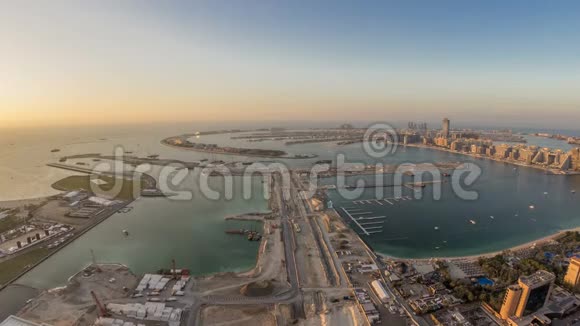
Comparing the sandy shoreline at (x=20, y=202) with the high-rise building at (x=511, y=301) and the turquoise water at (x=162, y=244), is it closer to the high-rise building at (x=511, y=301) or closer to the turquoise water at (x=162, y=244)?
the turquoise water at (x=162, y=244)

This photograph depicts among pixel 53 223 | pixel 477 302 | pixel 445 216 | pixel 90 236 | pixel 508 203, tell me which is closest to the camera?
pixel 477 302

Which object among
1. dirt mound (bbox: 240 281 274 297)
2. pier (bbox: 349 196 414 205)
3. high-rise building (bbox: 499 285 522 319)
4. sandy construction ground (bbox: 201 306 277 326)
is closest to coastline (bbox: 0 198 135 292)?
sandy construction ground (bbox: 201 306 277 326)

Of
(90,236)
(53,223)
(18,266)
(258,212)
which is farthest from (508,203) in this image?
(53,223)

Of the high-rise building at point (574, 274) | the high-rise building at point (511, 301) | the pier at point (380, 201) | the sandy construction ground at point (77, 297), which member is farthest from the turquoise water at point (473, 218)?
the sandy construction ground at point (77, 297)

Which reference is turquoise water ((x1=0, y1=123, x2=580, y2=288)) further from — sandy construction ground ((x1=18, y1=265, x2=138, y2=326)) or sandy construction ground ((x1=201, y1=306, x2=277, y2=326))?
sandy construction ground ((x1=201, y1=306, x2=277, y2=326))

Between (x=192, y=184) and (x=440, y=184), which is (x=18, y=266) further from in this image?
(x=440, y=184)

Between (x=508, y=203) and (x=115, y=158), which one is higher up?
(x=115, y=158)
